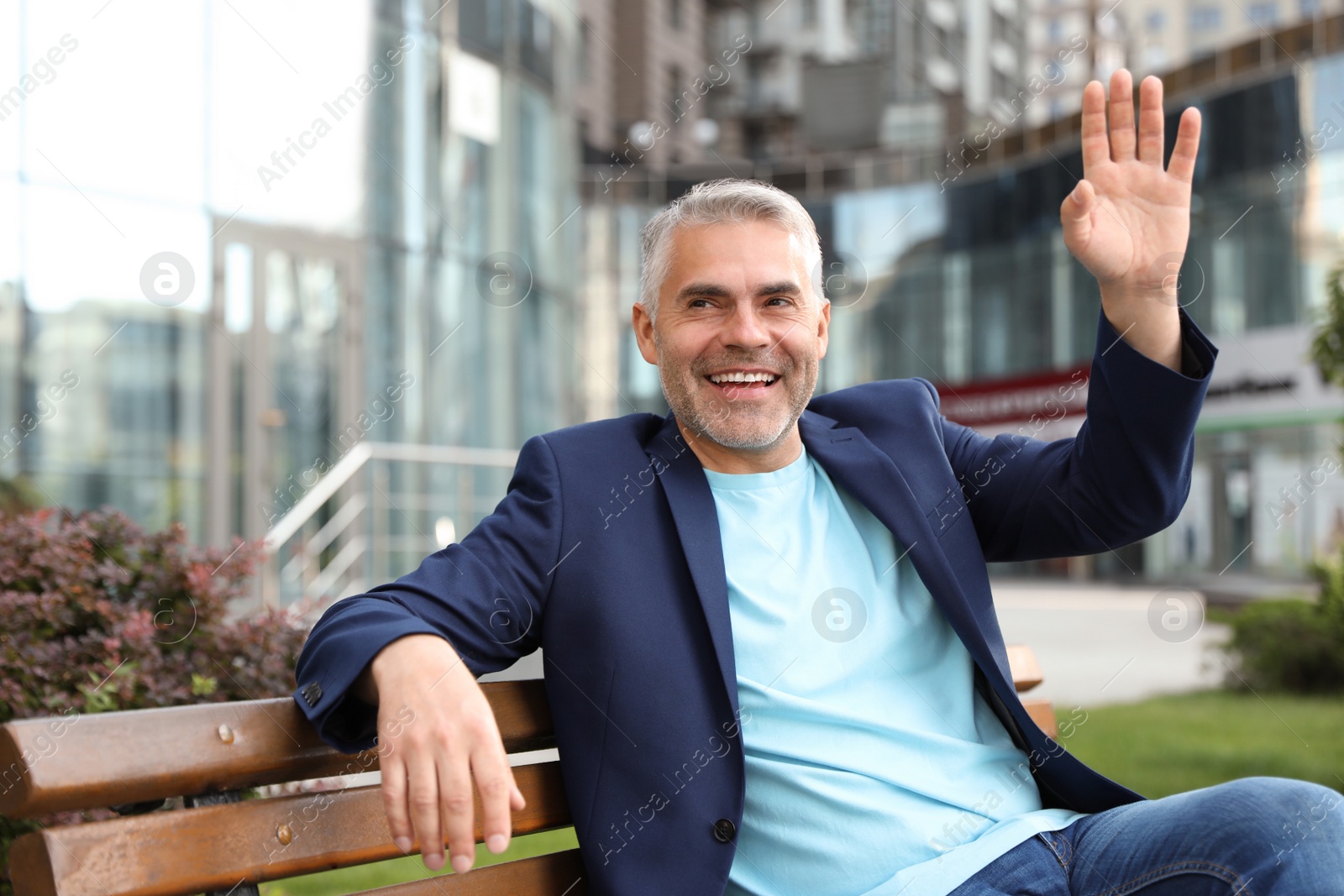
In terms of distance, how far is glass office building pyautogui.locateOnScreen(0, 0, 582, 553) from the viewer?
9.20 metres

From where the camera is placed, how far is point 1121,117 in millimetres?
2049

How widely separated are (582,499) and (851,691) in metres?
0.59

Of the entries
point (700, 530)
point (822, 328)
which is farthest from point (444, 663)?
point (822, 328)

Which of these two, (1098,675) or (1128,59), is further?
(1128,59)

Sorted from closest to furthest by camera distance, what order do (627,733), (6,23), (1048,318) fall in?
1. (627,733)
2. (6,23)
3. (1048,318)

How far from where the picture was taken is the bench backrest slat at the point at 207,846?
148 centimetres

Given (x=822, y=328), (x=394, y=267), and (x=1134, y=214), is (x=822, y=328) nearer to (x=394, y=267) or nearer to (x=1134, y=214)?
(x=1134, y=214)

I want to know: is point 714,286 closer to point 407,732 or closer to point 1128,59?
point 407,732

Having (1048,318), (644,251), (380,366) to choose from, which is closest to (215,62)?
(380,366)

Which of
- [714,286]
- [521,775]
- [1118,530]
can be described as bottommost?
[521,775]

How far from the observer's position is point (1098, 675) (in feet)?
35.9

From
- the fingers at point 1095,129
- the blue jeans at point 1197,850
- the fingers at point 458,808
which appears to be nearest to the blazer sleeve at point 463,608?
the fingers at point 458,808

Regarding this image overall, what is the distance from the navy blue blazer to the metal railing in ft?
19.2

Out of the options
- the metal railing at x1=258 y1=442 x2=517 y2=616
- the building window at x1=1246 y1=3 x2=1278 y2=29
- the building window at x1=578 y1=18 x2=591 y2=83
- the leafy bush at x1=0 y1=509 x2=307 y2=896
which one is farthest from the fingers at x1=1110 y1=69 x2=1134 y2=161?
the building window at x1=1246 y1=3 x2=1278 y2=29
